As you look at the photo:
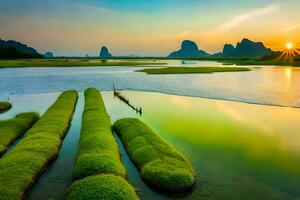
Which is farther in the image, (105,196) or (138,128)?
(138,128)

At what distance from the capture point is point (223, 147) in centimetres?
3161

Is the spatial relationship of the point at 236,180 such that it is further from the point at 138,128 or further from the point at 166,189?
the point at 138,128

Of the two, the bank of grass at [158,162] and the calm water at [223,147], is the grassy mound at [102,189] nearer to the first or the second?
the calm water at [223,147]

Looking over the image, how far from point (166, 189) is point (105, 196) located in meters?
4.91

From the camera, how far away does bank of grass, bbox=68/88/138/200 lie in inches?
783

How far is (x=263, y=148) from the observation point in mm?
31484

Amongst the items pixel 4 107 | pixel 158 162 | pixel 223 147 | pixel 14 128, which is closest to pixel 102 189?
pixel 158 162

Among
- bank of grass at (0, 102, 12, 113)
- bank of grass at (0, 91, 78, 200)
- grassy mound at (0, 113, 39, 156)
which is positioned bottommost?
bank of grass at (0, 102, 12, 113)

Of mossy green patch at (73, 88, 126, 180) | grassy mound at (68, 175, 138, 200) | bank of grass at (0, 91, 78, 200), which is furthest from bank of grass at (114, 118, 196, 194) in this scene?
bank of grass at (0, 91, 78, 200)

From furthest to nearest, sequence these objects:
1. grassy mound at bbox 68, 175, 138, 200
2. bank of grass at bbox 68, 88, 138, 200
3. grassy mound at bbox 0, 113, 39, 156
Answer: grassy mound at bbox 0, 113, 39, 156, bank of grass at bbox 68, 88, 138, 200, grassy mound at bbox 68, 175, 138, 200

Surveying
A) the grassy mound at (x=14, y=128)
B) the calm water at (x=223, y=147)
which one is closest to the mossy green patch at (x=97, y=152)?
the calm water at (x=223, y=147)

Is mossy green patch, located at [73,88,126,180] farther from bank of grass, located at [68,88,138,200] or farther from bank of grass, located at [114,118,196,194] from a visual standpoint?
bank of grass, located at [114,118,196,194]

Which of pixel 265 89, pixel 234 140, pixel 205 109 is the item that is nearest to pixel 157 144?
pixel 234 140

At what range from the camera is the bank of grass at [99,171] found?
1989cm
